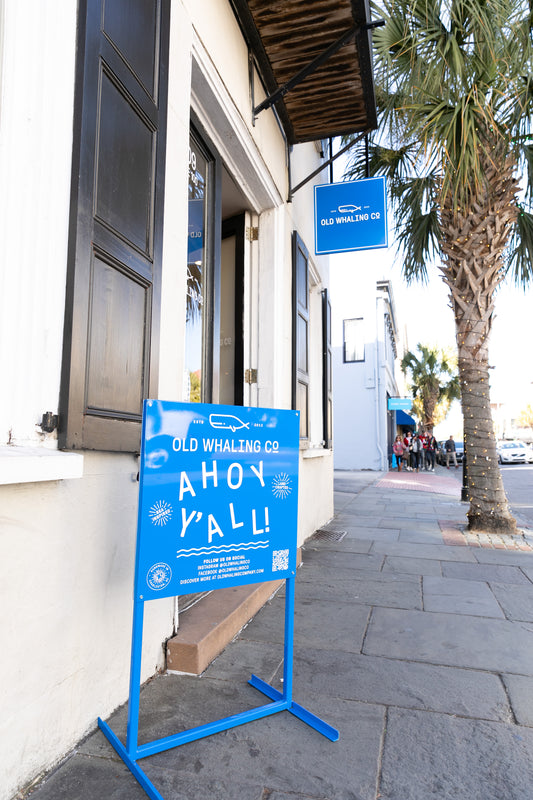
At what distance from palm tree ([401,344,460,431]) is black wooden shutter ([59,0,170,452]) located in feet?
106

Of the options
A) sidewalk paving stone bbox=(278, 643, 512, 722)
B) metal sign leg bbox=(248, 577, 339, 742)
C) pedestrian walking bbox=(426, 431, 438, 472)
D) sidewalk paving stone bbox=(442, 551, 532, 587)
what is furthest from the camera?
pedestrian walking bbox=(426, 431, 438, 472)

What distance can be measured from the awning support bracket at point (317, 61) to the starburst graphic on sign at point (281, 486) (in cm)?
320

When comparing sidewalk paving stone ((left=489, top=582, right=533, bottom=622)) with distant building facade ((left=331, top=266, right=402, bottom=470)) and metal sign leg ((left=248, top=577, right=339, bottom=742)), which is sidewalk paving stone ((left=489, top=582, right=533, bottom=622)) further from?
distant building facade ((left=331, top=266, right=402, bottom=470))

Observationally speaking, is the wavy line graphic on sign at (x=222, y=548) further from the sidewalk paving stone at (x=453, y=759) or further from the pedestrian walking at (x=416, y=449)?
the pedestrian walking at (x=416, y=449)

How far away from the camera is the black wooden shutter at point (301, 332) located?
5.26 meters

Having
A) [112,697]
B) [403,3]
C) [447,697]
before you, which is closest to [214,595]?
[112,697]

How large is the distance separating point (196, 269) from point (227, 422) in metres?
2.31

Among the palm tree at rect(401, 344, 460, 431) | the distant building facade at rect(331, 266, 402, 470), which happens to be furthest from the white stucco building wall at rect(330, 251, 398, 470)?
the palm tree at rect(401, 344, 460, 431)

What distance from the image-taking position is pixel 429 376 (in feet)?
110

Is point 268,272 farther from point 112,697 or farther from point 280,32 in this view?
point 112,697

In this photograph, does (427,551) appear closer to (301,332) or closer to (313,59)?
(301,332)

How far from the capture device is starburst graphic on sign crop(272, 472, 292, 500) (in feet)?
7.69

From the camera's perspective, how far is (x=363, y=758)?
6.17 ft

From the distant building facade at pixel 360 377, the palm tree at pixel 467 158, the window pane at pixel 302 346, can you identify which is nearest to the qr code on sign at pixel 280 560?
the window pane at pixel 302 346
